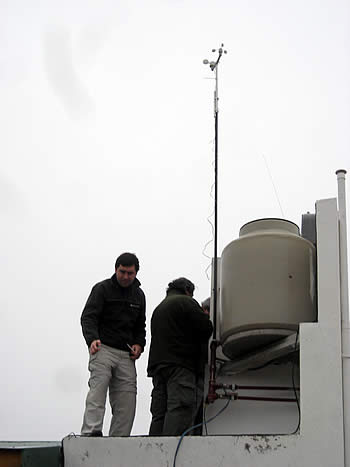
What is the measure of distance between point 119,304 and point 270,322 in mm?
1615

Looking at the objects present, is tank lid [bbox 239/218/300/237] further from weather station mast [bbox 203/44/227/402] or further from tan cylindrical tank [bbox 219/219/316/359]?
weather station mast [bbox 203/44/227/402]

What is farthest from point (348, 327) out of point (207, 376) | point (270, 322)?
point (207, 376)

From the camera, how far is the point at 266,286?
7.55m

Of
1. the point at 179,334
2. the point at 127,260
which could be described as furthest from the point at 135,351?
the point at 127,260

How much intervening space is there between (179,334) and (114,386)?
2.80 ft

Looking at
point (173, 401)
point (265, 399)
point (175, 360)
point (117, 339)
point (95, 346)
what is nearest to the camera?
point (173, 401)

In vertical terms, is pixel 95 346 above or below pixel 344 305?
below

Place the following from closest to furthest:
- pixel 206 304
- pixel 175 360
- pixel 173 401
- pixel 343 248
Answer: pixel 343 248 → pixel 173 401 → pixel 175 360 → pixel 206 304

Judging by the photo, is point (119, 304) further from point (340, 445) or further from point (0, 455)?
point (340, 445)

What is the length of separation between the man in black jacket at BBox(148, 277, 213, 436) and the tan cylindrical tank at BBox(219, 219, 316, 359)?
306 mm

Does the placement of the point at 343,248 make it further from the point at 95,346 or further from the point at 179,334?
the point at 95,346

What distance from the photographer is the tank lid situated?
7980 mm

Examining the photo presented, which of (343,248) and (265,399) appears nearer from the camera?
(343,248)

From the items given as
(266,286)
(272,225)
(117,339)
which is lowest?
(117,339)
